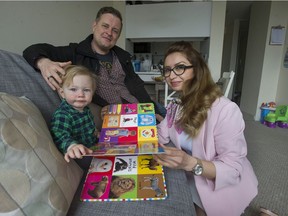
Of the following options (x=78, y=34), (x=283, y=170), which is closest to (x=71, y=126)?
(x=78, y=34)

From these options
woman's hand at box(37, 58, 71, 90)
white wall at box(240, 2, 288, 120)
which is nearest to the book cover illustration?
woman's hand at box(37, 58, 71, 90)

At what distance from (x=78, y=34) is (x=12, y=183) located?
73.2 inches

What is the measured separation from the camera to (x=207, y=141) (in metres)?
0.82

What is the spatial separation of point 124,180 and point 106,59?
967mm

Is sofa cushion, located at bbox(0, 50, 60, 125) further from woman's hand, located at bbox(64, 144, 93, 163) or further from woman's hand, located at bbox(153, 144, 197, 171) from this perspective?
woman's hand, located at bbox(153, 144, 197, 171)

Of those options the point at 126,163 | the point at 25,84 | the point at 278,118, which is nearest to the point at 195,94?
the point at 126,163

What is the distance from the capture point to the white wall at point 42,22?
1.34 meters

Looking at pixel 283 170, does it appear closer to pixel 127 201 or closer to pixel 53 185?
pixel 127 201

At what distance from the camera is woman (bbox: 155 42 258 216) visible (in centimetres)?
77

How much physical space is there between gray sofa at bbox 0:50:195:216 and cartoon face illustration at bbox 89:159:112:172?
0.07 meters

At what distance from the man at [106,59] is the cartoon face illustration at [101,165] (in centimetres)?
47

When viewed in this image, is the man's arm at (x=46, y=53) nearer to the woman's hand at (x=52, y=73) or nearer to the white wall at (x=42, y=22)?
the woman's hand at (x=52, y=73)

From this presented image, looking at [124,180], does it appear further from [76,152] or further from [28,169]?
[28,169]

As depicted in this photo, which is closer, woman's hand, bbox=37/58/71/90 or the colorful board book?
the colorful board book
